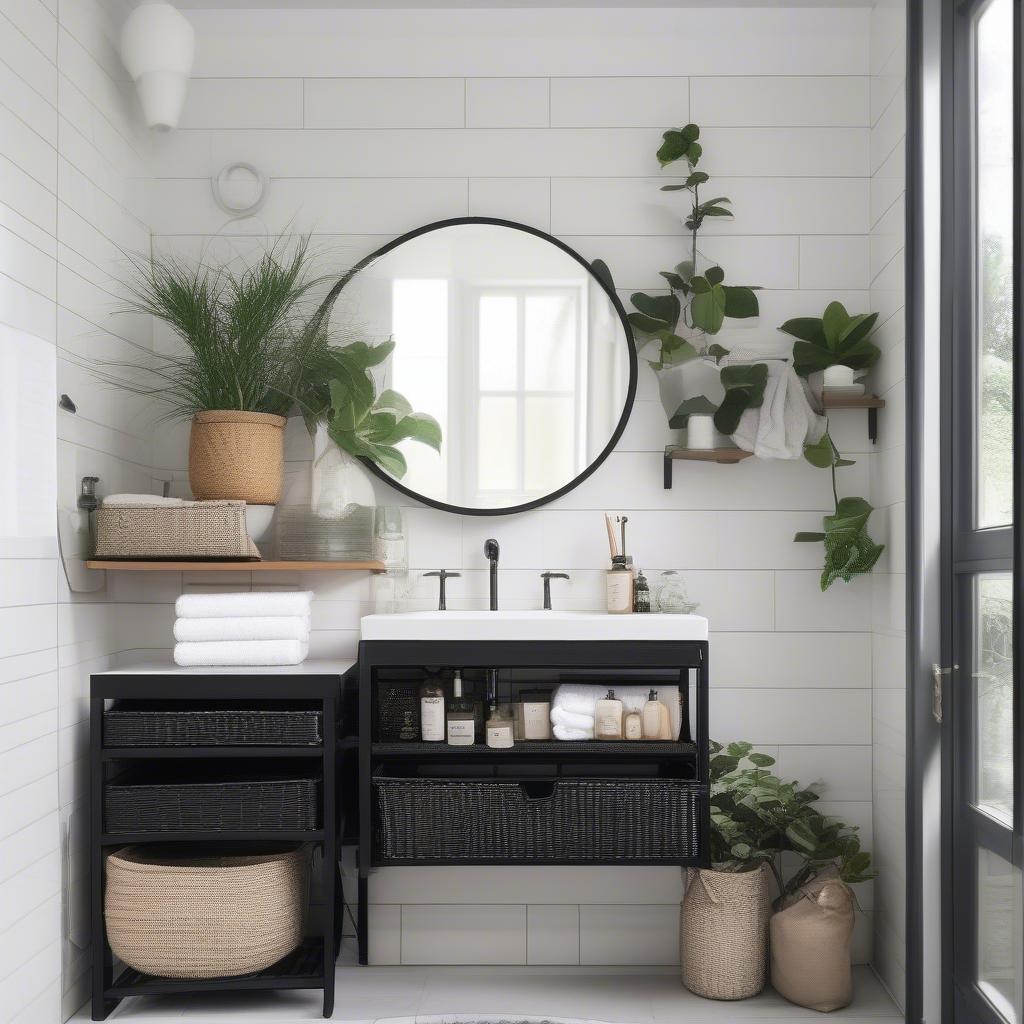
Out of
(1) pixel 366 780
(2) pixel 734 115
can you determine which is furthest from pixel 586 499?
(2) pixel 734 115

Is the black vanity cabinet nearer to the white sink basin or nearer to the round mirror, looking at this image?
the white sink basin

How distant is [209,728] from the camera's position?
2.29 meters

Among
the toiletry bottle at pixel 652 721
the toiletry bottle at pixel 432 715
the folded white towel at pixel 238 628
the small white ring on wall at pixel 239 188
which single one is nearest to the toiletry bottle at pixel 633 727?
the toiletry bottle at pixel 652 721

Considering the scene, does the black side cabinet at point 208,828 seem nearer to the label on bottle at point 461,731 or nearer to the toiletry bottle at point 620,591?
the label on bottle at point 461,731

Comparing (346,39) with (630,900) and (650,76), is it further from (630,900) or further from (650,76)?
(630,900)

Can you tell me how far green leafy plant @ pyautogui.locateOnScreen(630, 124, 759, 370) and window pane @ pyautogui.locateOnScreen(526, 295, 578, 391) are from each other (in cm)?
17

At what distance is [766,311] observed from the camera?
2705mm

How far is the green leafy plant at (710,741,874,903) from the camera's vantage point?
7.96 feet

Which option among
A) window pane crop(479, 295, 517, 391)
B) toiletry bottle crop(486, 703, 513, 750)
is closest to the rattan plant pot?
window pane crop(479, 295, 517, 391)

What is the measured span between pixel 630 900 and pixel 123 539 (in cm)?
158

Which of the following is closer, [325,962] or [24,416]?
[24,416]

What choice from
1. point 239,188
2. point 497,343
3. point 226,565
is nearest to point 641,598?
point 497,343

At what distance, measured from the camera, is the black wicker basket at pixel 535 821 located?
231cm

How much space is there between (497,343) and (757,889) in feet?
4.99
